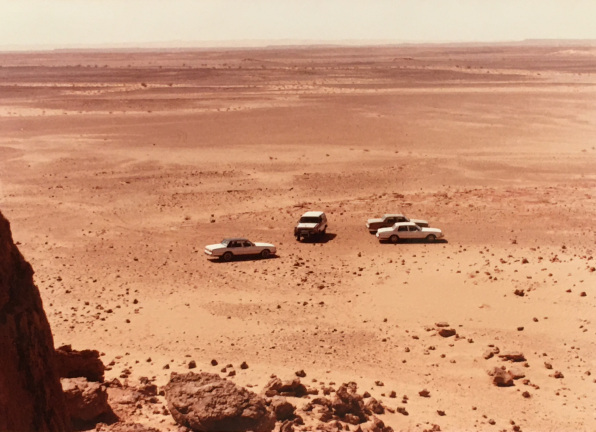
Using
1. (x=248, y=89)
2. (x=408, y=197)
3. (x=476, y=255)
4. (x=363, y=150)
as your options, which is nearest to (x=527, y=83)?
(x=248, y=89)

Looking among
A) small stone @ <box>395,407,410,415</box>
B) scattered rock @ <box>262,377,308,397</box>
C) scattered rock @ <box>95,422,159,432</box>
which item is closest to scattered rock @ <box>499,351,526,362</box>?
small stone @ <box>395,407,410,415</box>

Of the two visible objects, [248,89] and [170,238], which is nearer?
[170,238]

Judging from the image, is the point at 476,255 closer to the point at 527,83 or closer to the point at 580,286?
the point at 580,286

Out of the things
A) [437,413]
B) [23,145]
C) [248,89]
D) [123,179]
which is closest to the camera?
Result: [437,413]

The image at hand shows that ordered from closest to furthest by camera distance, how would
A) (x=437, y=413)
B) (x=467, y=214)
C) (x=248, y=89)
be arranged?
(x=437, y=413), (x=467, y=214), (x=248, y=89)
